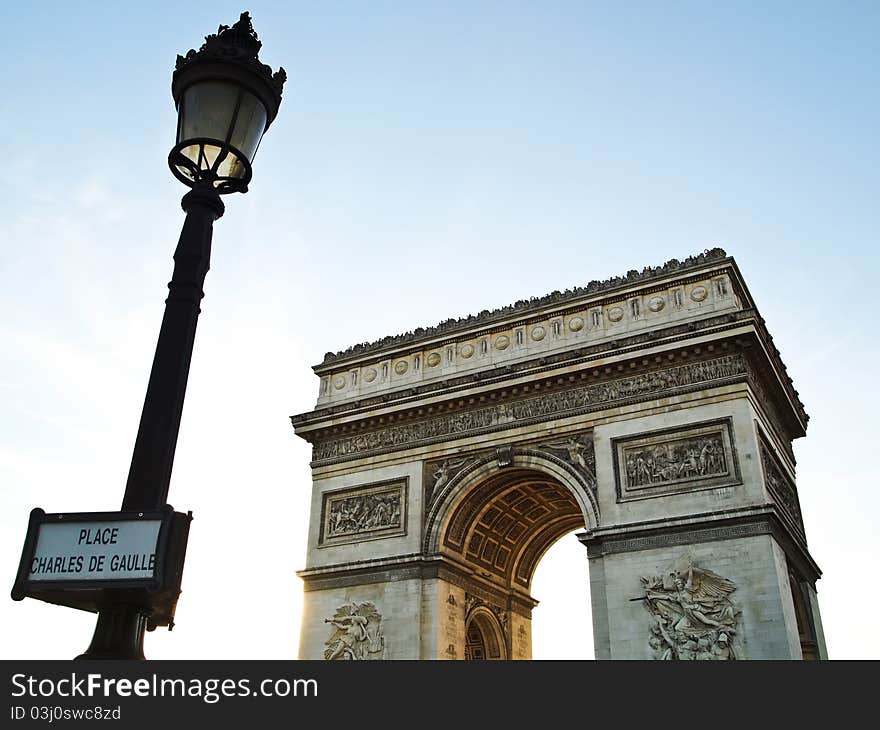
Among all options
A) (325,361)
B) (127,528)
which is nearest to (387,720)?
(127,528)

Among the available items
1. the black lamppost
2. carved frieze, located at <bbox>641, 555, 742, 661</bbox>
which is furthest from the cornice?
the black lamppost

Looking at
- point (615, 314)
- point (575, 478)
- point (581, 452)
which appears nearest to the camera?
point (575, 478)

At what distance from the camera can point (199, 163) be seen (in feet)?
15.7

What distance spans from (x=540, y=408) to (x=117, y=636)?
789 inches

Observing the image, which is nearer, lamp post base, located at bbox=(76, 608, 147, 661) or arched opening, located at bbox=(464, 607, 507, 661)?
lamp post base, located at bbox=(76, 608, 147, 661)

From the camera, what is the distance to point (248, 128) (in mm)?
4789

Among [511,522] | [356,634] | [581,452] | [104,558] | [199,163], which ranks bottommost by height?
[104,558]

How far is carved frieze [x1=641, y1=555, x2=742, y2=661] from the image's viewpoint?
60.5 feet

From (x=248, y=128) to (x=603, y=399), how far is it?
60.8 feet

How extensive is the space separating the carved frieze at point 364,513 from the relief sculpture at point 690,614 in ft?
24.0

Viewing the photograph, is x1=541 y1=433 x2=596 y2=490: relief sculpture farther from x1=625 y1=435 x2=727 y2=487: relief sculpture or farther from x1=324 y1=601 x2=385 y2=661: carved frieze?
x1=324 y1=601 x2=385 y2=661: carved frieze

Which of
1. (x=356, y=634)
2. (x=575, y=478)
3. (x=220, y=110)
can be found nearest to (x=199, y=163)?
(x=220, y=110)

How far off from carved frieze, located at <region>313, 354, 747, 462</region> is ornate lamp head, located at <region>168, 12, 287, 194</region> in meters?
18.1

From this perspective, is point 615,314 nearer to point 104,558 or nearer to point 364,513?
point 364,513
